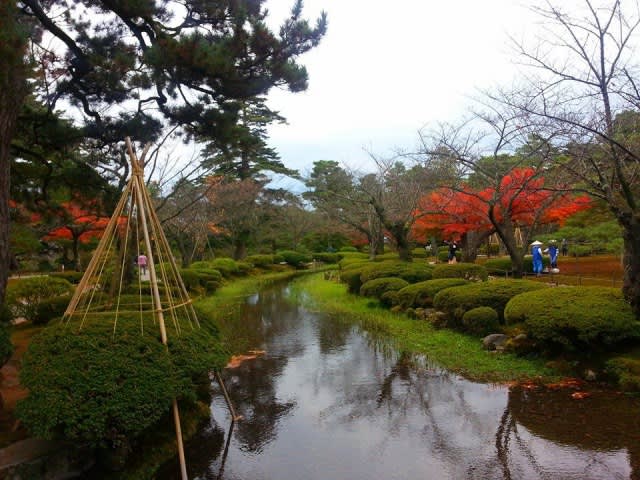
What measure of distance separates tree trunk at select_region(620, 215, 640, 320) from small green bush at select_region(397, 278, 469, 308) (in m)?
4.45

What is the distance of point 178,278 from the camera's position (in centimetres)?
560

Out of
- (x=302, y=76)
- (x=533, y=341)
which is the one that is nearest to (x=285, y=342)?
(x=533, y=341)

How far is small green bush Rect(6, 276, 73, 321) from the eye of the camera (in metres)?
10.4

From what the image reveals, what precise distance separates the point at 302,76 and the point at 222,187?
18.2 metres

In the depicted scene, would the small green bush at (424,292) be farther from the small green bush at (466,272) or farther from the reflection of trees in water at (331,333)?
the reflection of trees in water at (331,333)

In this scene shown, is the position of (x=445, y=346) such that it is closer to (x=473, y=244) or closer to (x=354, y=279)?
(x=354, y=279)

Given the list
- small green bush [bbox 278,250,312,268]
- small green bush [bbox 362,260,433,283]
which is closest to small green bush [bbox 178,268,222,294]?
small green bush [bbox 362,260,433,283]

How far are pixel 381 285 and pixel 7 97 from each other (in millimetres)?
9987

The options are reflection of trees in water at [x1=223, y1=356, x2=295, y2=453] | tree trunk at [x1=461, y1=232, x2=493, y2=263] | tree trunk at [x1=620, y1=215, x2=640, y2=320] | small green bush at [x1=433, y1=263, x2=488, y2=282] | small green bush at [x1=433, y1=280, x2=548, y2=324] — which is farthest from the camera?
tree trunk at [x1=461, y1=232, x2=493, y2=263]

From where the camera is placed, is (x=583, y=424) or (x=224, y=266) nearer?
(x=583, y=424)

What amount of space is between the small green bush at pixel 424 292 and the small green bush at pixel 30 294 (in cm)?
795

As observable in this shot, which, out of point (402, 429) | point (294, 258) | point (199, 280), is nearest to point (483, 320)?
point (402, 429)

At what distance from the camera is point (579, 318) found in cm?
660

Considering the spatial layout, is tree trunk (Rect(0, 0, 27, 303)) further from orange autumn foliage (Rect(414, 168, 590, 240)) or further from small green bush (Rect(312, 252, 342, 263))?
small green bush (Rect(312, 252, 342, 263))
